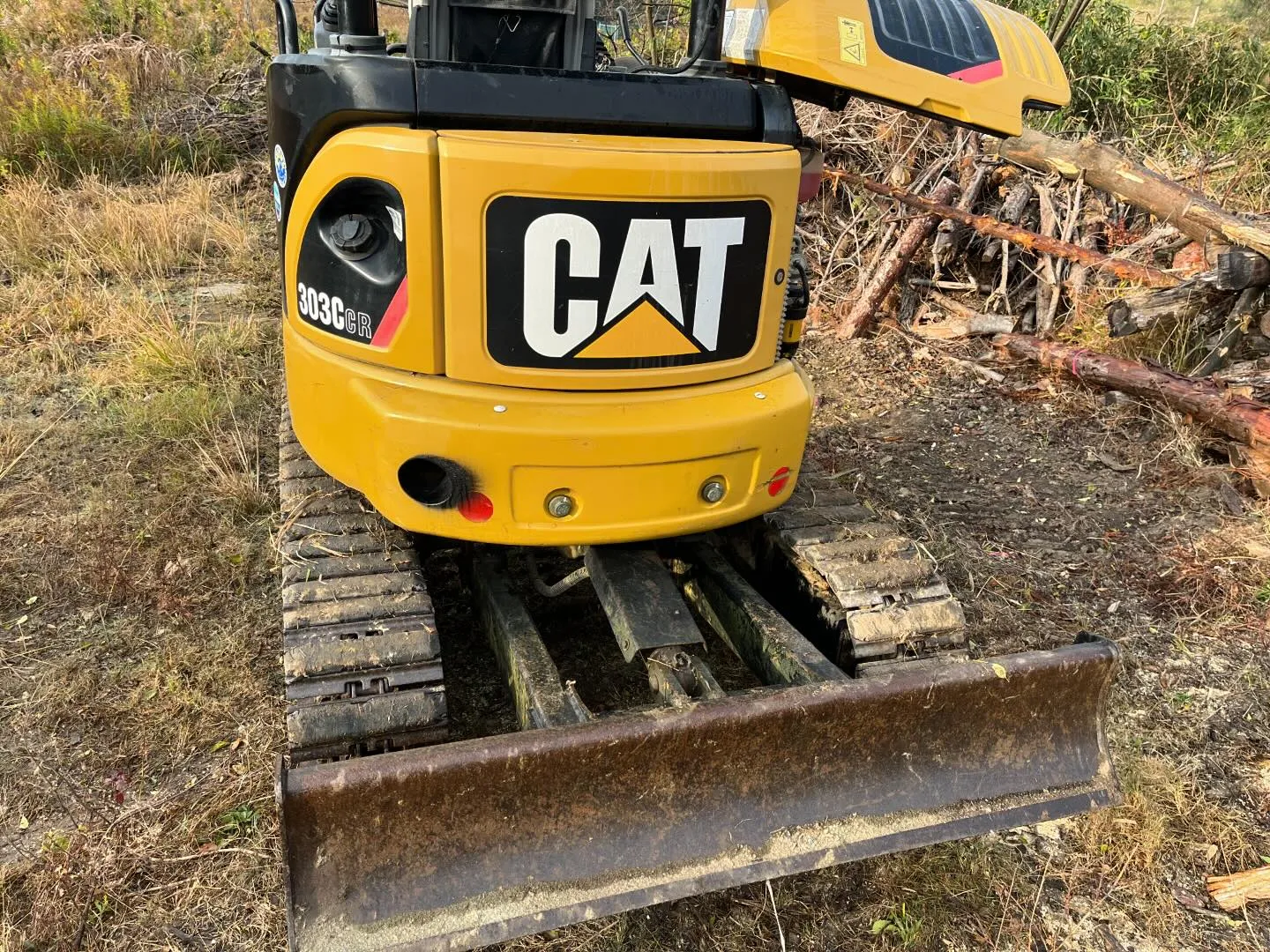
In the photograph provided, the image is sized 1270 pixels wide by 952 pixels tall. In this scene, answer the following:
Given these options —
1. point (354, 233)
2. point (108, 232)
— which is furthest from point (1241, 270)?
point (108, 232)

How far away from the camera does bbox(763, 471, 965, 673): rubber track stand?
2.84m

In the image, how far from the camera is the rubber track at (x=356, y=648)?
241 cm

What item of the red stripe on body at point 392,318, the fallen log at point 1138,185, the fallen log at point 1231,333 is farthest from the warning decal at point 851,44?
the fallen log at point 1231,333

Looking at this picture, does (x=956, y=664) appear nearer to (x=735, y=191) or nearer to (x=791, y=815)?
(x=791, y=815)

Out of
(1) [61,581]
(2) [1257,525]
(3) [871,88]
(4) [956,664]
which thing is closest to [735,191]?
(3) [871,88]

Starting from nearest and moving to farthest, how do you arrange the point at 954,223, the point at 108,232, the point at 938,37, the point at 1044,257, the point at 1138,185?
the point at 938,37
the point at 1138,185
the point at 1044,257
the point at 954,223
the point at 108,232

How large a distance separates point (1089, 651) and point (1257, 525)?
2635 millimetres

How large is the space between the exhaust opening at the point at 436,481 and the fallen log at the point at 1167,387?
4.28 m

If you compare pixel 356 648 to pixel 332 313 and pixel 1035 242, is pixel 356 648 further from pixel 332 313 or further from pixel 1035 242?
pixel 1035 242

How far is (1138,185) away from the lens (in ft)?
19.5

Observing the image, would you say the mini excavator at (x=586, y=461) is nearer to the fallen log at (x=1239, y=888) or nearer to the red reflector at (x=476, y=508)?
the red reflector at (x=476, y=508)

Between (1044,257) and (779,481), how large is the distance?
15.6ft

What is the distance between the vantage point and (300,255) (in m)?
2.69

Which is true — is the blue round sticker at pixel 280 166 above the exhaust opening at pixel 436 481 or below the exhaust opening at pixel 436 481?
above
